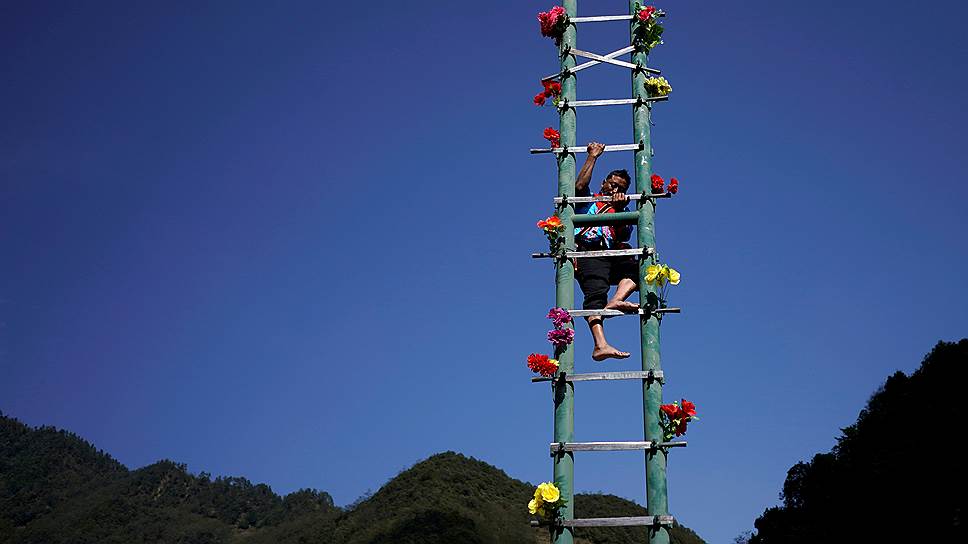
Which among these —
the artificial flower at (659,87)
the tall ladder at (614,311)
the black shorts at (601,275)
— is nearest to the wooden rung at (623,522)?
the tall ladder at (614,311)

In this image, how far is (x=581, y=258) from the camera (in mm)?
9875

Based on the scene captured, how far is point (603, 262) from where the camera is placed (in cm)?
983

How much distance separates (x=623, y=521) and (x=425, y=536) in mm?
57714

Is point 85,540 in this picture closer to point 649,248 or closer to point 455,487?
point 455,487

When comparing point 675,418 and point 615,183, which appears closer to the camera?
point 675,418

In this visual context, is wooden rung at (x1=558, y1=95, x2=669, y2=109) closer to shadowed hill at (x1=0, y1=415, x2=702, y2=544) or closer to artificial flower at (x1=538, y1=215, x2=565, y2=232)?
artificial flower at (x1=538, y1=215, x2=565, y2=232)

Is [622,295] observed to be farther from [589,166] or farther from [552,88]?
[552,88]

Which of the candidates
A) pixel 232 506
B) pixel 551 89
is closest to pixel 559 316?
pixel 551 89

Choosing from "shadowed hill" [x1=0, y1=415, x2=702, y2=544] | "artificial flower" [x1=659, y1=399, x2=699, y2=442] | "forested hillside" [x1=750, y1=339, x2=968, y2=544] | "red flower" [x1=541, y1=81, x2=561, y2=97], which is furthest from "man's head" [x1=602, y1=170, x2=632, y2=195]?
"shadowed hill" [x1=0, y1=415, x2=702, y2=544]

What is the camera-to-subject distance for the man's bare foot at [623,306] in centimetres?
945

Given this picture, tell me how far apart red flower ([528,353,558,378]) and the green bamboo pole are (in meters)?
0.82

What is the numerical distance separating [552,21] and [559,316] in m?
3.40

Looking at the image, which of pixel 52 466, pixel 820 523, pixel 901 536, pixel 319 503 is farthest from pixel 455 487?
pixel 52 466

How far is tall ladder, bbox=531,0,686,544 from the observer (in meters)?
8.70
